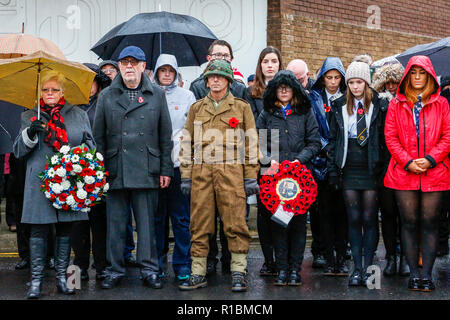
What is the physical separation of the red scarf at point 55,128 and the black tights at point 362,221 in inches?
116

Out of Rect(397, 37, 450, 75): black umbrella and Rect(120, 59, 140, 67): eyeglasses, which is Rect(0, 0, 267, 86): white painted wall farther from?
Rect(120, 59, 140, 67): eyeglasses

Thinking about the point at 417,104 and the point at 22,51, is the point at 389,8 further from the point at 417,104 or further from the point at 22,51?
the point at 22,51

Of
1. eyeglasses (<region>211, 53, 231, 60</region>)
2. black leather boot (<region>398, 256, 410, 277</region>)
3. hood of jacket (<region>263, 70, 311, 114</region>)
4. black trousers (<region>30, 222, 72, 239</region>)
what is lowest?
black leather boot (<region>398, 256, 410, 277</region>)

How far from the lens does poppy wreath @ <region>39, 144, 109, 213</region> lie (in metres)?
5.52

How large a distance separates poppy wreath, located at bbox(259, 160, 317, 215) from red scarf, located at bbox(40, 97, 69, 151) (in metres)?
2.06

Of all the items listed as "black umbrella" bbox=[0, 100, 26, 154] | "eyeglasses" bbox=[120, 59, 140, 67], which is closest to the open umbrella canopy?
"eyeglasses" bbox=[120, 59, 140, 67]

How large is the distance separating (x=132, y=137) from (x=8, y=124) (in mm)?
1567

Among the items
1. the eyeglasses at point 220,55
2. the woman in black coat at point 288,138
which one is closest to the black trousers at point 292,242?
the woman in black coat at point 288,138

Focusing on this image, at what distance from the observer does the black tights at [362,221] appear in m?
6.05

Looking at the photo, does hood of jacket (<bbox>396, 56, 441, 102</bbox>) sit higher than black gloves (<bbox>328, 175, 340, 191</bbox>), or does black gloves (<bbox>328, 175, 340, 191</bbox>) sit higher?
hood of jacket (<bbox>396, 56, 441, 102</bbox>)

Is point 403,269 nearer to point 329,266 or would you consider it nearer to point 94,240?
point 329,266

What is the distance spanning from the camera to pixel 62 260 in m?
5.75

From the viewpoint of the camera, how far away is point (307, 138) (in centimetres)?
622
